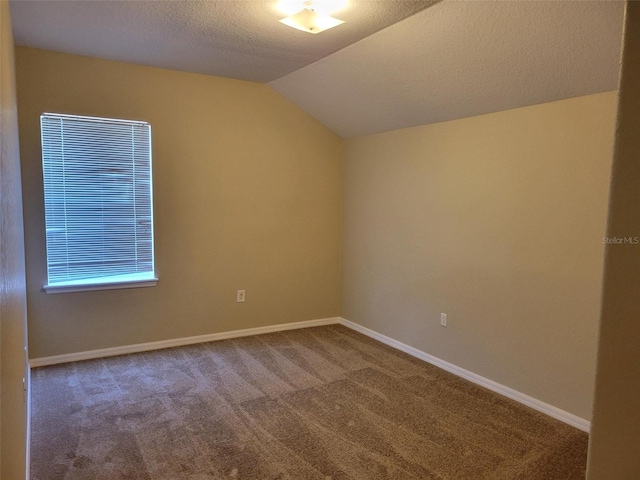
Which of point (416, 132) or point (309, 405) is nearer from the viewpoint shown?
point (309, 405)

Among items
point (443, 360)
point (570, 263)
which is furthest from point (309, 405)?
point (570, 263)

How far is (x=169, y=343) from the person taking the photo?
404cm

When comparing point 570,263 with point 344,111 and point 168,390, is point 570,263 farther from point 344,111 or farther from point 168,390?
point 168,390

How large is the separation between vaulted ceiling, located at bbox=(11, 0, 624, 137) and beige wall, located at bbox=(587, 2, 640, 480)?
1992 mm

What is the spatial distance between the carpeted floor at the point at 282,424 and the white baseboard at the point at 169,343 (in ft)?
0.33

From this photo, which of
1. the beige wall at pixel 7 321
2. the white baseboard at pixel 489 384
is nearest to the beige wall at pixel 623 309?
the beige wall at pixel 7 321

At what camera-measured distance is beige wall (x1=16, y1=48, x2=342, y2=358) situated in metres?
3.48

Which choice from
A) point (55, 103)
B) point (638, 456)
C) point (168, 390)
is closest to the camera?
point (638, 456)

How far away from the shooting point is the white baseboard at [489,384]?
2747mm

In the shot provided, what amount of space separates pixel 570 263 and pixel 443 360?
137 cm

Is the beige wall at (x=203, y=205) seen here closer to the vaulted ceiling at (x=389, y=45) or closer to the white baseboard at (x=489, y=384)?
the vaulted ceiling at (x=389, y=45)

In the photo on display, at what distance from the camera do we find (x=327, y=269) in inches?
191

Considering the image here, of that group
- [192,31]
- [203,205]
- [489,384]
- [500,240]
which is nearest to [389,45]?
[192,31]

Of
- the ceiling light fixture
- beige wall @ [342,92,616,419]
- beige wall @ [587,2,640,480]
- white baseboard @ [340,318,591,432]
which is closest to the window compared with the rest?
the ceiling light fixture
